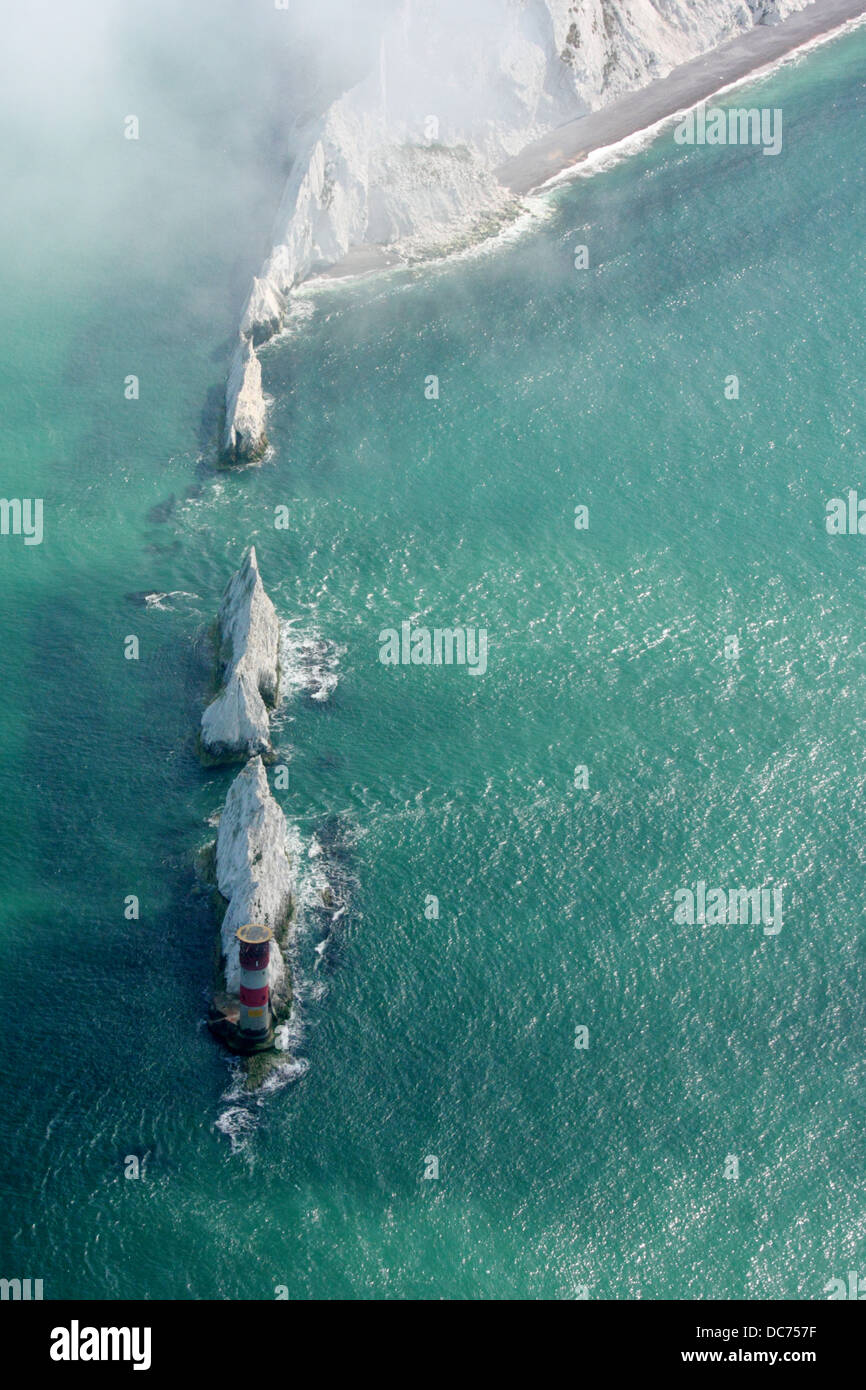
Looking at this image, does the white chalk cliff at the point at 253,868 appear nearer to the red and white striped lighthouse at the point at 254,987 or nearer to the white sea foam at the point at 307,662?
the red and white striped lighthouse at the point at 254,987

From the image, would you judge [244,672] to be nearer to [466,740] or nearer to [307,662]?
[307,662]

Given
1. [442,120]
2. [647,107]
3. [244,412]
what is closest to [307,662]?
[244,412]

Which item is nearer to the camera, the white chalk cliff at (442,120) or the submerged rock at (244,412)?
the submerged rock at (244,412)

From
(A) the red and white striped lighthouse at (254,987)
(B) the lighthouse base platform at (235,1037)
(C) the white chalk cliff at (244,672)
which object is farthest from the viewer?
(C) the white chalk cliff at (244,672)

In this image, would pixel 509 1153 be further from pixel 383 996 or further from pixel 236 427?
pixel 236 427

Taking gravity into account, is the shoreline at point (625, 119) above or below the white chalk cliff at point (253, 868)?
above

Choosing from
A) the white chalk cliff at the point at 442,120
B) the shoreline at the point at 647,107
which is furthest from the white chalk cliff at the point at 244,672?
the shoreline at the point at 647,107

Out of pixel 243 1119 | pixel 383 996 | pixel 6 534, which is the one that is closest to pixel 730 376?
pixel 6 534

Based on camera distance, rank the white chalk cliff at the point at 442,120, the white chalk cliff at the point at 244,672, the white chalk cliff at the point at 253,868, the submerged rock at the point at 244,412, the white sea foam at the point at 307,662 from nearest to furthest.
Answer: the white chalk cliff at the point at 253,868, the white chalk cliff at the point at 244,672, the white sea foam at the point at 307,662, the submerged rock at the point at 244,412, the white chalk cliff at the point at 442,120
